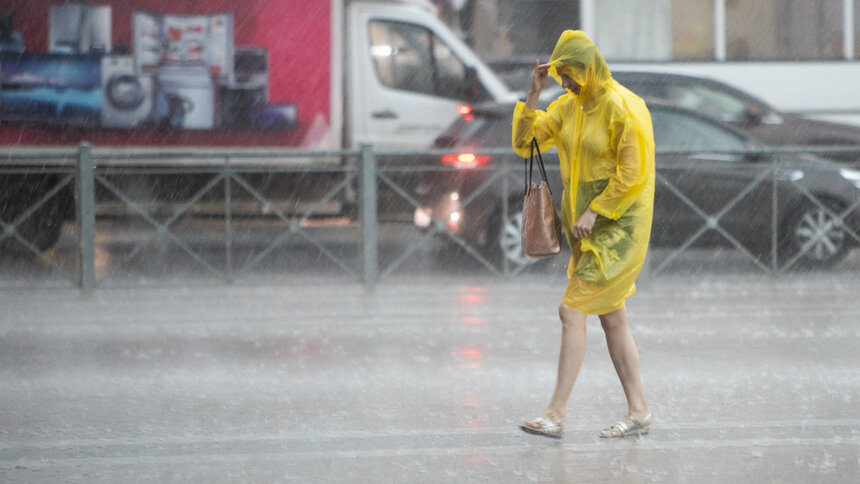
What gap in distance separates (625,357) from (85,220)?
6.27 m

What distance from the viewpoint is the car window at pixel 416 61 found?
1400cm

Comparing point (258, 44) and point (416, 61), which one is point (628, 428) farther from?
point (416, 61)

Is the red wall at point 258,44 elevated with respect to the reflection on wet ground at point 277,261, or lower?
elevated

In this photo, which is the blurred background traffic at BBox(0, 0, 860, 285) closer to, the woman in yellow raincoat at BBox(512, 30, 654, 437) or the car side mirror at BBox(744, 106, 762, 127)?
the car side mirror at BBox(744, 106, 762, 127)

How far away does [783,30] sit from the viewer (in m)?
16.7

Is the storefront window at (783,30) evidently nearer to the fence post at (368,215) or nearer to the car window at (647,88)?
the car window at (647,88)

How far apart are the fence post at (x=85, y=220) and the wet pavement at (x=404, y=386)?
0.67 feet

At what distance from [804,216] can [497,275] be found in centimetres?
298

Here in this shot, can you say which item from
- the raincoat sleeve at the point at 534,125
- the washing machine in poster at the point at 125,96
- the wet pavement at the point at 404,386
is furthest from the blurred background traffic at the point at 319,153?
the raincoat sleeve at the point at 534,125

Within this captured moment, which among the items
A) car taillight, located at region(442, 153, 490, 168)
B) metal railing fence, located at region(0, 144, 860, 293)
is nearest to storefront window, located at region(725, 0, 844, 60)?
metal railing fence, located at region(0, 144, 860, 293)

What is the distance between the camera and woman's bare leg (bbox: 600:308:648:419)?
213 inches

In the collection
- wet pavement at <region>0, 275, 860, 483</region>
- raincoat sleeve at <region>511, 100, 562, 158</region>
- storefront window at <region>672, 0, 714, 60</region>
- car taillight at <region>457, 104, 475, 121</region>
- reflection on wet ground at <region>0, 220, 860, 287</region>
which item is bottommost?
reflection on wet ground at <region>0, 220, 860, 287</region>

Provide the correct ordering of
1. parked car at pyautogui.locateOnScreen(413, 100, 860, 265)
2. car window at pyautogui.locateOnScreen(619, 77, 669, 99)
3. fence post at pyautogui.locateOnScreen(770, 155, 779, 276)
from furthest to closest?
car window at pyautogui.locateOnScreen(619, 77, 669, 99)
parked car at pyautogui.locateOnScreen(413, 100, 860, 265)
fence post at pyautogui.locateOnScreen(770, 155, 779, 276)

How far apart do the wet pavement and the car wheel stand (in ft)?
3.71
